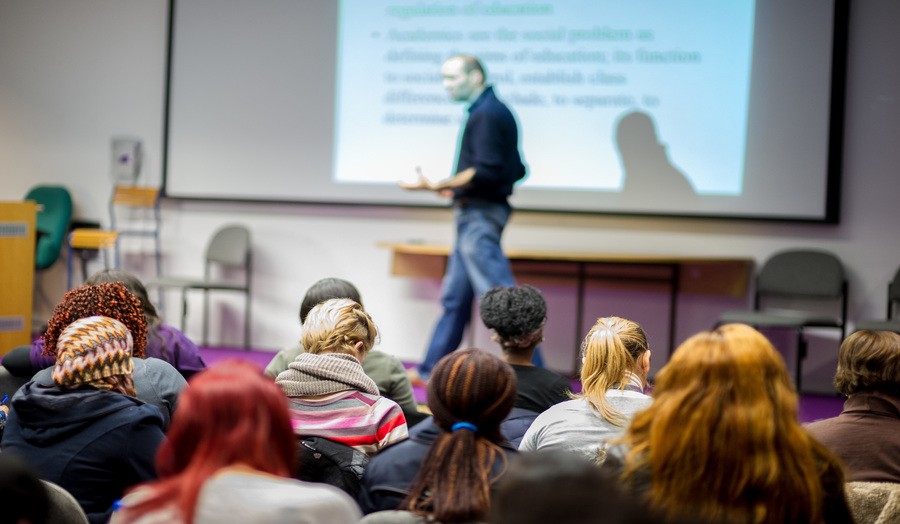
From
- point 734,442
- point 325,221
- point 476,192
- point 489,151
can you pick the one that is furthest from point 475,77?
point 734,442

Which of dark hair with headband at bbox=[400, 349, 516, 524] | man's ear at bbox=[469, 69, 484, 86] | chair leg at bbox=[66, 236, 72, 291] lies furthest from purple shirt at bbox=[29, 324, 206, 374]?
chair leg at bbox=[66, 236, 72, 291]

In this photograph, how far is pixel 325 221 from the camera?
5.57 m

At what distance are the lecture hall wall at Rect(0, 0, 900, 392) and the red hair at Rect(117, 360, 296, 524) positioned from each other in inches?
162

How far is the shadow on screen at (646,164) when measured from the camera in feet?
16.2

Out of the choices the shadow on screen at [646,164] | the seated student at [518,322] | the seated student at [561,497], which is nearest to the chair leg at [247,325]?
the shadow on screen at [646,164]

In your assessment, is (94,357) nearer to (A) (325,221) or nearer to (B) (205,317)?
(A) (325,221)

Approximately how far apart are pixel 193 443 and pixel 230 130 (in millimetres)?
4962

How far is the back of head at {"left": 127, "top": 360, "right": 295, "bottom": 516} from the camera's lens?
3.34 feet

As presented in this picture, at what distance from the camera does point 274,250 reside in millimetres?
5664

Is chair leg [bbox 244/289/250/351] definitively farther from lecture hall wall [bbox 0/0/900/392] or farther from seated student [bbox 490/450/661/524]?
seated student [bbox 490/450/661/524]

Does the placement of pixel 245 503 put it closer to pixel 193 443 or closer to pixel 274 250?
pixel 193 443

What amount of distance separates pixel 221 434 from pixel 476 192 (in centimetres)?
319

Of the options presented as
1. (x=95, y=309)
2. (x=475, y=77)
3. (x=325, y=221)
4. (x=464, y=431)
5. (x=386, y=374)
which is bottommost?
(x=386, y=374)

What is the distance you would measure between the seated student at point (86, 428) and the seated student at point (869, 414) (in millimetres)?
1464
